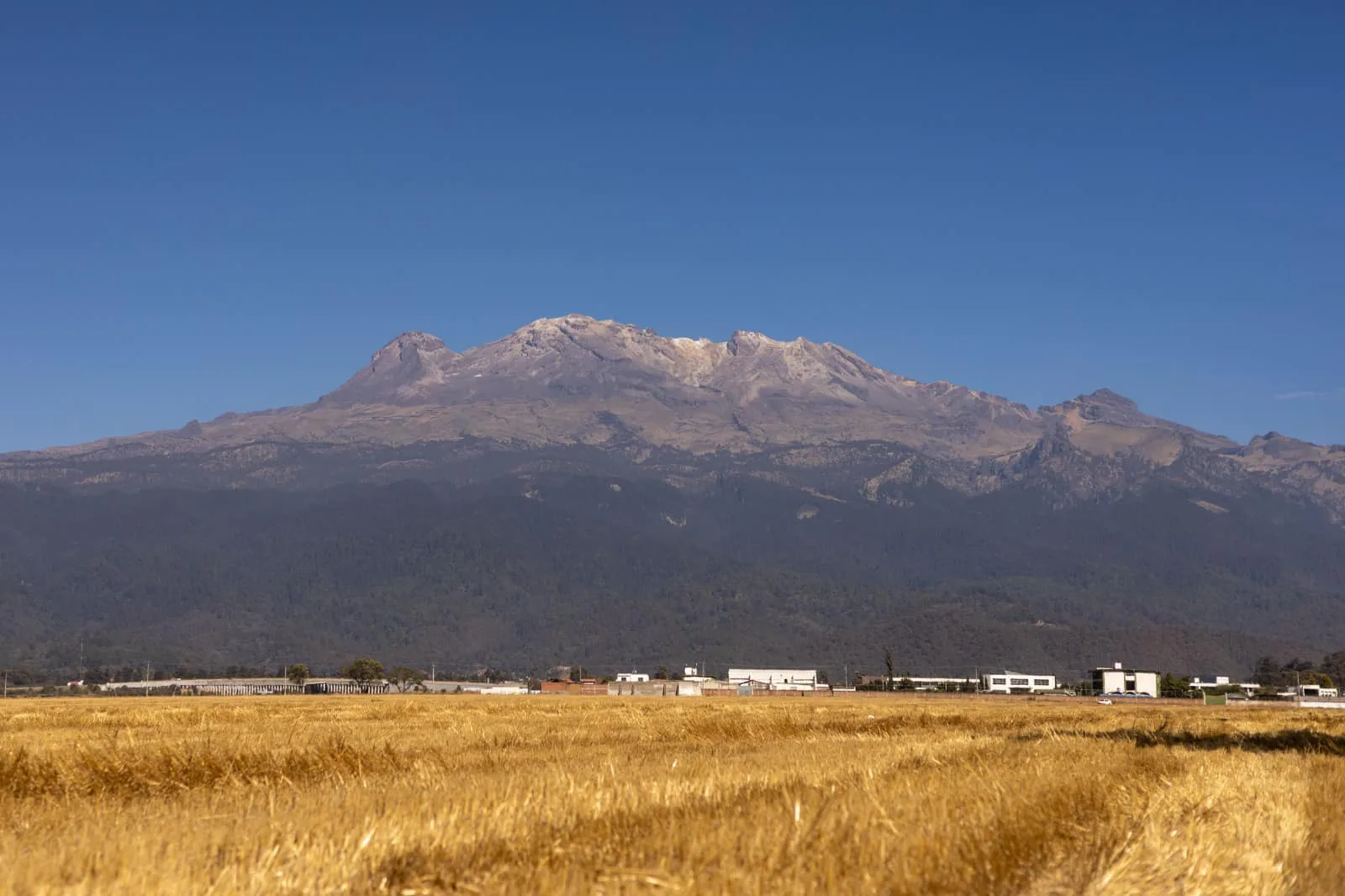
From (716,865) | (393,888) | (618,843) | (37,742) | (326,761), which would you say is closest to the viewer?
(393,888)

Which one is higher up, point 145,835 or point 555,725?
point 145,835

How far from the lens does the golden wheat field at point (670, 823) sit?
8.74m

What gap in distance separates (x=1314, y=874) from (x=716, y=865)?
4759 millimetres

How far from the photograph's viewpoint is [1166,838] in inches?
428

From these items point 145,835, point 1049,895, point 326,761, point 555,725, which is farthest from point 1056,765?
point 555,725

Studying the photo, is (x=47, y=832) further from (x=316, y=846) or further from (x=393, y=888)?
(x=393, y=888)

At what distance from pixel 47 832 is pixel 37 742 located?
1709 cm

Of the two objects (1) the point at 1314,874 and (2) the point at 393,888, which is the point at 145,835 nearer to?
(2) the point at 393,888

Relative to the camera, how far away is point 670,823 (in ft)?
35.0

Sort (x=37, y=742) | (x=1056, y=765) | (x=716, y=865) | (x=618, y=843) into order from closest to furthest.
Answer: (x=716, y=865) → (x=618, y=843) → (x=1056, y=765) → (x=37, y=742)

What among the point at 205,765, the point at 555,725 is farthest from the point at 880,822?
the point at 555,725

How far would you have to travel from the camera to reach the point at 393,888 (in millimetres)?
8414

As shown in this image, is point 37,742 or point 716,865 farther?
point 37,742

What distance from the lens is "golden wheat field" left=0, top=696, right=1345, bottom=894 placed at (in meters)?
8.74
